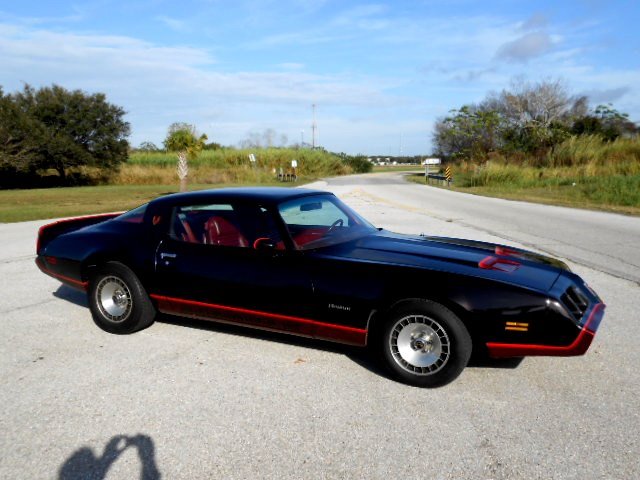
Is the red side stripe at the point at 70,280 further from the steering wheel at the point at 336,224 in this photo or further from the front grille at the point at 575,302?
the front grille at the point at 575,302

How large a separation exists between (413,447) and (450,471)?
260 millimetres

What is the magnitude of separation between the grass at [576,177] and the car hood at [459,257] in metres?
13.8

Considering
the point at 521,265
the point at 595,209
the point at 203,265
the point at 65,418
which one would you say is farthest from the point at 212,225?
the point at 595,209

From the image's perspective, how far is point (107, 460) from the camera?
2.62 meters

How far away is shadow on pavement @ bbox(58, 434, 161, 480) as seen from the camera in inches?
98.0

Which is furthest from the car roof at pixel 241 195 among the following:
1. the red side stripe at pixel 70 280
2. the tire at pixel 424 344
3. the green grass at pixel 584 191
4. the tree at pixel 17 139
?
the tree at pixel 17 139

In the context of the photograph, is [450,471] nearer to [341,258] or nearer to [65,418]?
[341,258]

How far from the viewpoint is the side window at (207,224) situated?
Answer: 4364 mm

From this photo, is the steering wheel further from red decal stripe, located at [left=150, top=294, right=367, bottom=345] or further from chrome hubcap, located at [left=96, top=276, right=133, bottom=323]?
chrome hubcap, located at [left=96, top=276, right=133, bottom=323]

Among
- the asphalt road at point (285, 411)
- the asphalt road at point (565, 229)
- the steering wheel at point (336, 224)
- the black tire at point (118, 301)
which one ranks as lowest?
the asphalt road at point (565, 229)

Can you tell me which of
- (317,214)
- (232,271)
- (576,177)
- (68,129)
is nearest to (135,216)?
(232,271)

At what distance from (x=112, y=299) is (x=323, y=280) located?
2.19m

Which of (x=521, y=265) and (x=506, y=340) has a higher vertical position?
(x=521, y=265)

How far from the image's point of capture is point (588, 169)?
2508 cm
